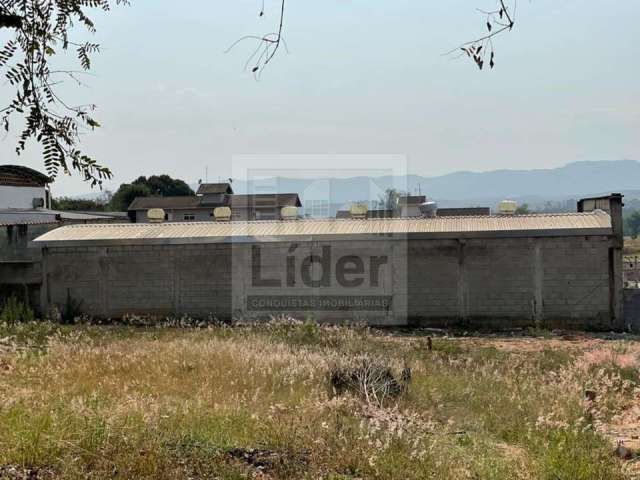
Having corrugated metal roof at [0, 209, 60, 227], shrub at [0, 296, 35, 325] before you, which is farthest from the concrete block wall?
corrugated metal roof at [0, 209, 60, 227]

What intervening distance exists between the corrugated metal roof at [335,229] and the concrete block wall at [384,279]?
27cm

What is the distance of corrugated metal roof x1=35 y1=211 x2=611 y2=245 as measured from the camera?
17.5 m

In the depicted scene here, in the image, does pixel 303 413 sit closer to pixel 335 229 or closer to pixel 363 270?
pixel 363 270

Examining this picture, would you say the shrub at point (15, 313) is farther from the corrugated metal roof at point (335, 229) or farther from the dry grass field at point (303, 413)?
the dry grass field at point (303, 413)

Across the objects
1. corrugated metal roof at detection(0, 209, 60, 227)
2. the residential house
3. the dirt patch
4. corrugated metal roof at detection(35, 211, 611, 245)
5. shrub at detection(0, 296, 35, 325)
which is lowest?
shrub at detection(0, 296, 35, 325)

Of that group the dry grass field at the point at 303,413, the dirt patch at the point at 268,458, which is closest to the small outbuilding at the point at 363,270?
the dry grass field at the point at 303,413

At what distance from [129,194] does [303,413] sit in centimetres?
6026

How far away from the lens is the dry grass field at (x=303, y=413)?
4.14 meters

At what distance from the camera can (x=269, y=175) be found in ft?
69.6

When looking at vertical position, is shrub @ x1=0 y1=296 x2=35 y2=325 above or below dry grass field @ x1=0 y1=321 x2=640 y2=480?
below

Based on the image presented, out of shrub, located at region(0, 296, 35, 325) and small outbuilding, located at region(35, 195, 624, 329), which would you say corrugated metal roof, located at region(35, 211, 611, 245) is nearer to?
small outbuilding, located at region(35, 195, 624, 329)

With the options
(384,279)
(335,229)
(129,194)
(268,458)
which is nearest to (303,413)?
(268,458)

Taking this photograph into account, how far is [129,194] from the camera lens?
203 ft

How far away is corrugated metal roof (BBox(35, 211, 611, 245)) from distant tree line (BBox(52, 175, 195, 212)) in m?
40.2
